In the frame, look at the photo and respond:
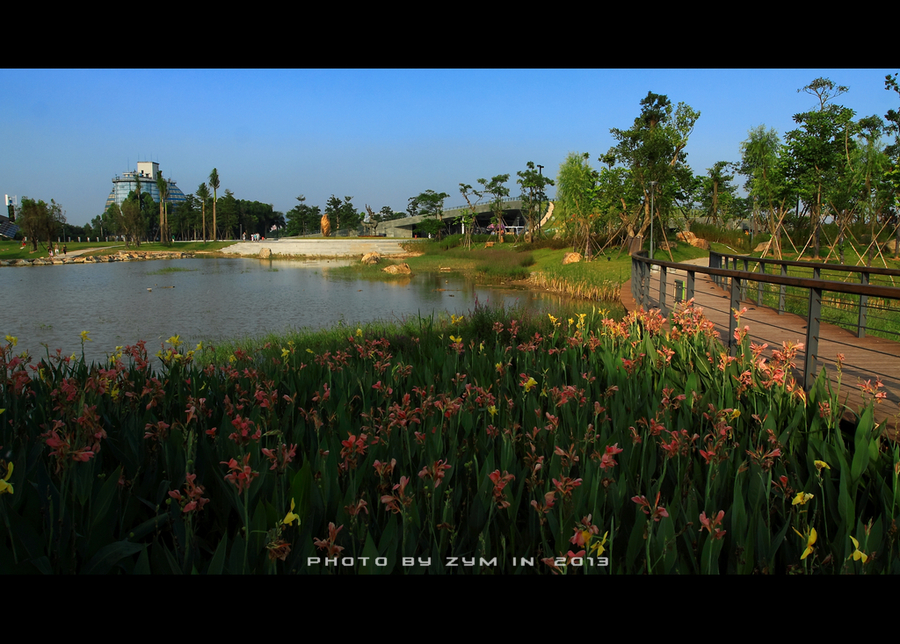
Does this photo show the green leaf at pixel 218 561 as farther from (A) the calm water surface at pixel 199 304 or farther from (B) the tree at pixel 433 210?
(B) the tree at pixel 433 210

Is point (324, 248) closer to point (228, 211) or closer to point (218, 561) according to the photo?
point (228, 211)

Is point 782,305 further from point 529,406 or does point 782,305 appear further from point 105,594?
point 105,594

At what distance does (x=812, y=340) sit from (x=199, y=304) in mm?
14108

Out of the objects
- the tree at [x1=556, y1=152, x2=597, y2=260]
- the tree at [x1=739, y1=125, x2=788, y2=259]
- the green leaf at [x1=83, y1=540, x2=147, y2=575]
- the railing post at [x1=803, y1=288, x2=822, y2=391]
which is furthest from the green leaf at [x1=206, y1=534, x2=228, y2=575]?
the tree at [x1=556, y1=152, x2=597, y2=260]

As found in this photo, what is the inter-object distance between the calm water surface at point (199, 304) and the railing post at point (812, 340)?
3904mm

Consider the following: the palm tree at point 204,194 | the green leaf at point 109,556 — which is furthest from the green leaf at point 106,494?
the palm tree at point 204,194

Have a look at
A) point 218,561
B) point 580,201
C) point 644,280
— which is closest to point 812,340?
point 218,561

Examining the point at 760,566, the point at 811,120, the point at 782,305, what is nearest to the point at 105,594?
the point at 760,566

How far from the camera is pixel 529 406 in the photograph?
2.85 metres

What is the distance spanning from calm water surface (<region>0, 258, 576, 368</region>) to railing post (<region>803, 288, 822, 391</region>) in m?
3.90

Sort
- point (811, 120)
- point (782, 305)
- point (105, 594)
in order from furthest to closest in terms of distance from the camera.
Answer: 1. point (811, 120)
2. point (782, 305)
3. point (105, 594)

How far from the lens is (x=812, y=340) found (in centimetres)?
371
